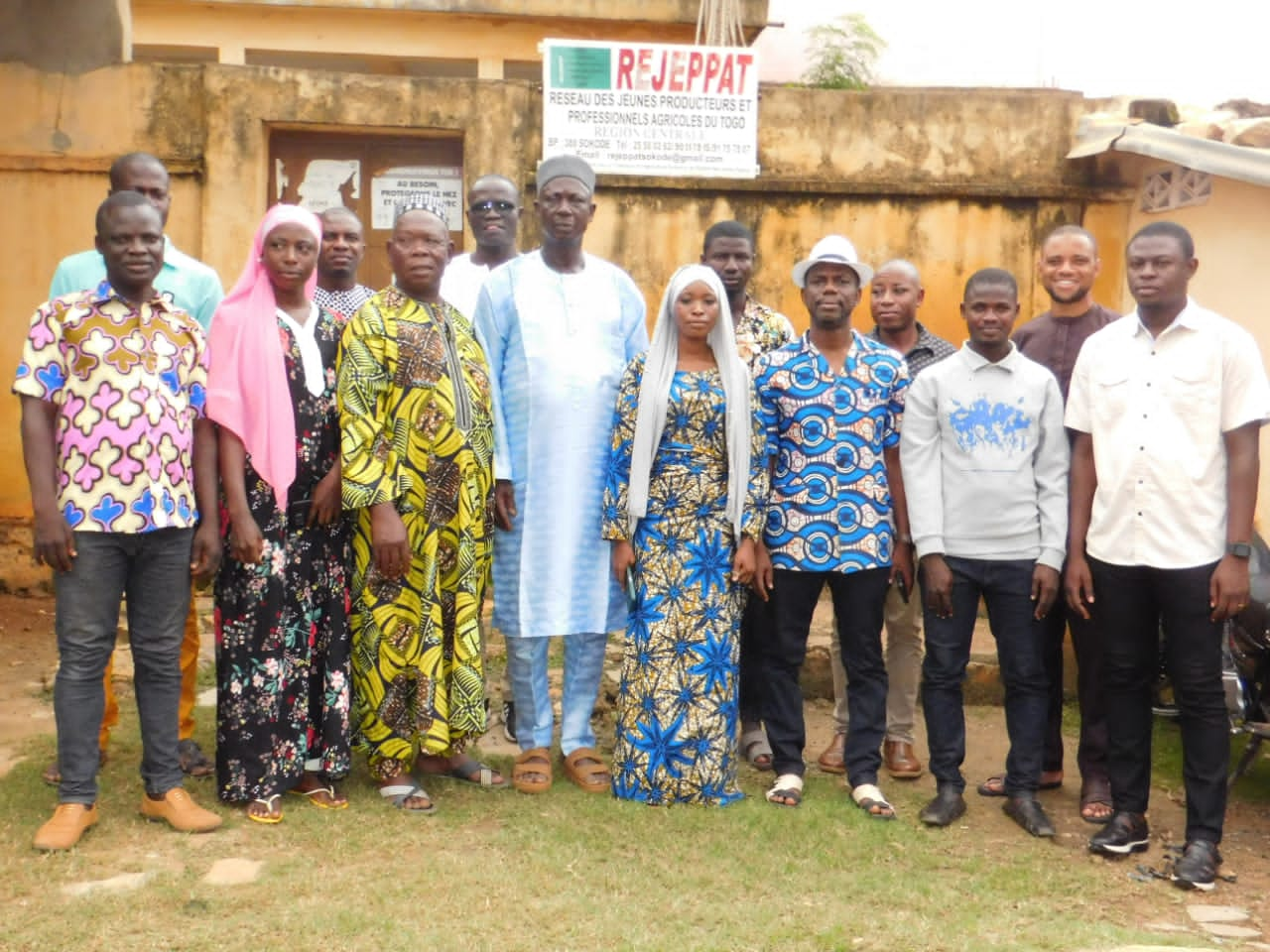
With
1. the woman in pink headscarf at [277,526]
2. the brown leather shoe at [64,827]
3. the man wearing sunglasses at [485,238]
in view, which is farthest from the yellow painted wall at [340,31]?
the brown leather shoe at [64,827]

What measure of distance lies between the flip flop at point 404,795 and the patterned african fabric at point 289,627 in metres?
0.17

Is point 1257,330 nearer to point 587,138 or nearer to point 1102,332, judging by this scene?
point 1102,332

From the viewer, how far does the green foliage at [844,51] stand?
12.5m

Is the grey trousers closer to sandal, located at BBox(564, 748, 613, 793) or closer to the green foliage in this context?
sandal, located at BBox(564, 748, 613, 793)

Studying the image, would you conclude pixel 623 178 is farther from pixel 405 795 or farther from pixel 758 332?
pixel 405 795

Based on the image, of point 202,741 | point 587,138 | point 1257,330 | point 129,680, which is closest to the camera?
point 202,741

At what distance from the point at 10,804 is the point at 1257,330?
630cm

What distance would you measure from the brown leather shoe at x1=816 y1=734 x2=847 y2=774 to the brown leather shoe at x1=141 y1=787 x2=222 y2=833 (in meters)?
2.20

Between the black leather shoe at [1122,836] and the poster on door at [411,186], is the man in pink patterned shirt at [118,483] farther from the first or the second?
the poster on door at [411,186]

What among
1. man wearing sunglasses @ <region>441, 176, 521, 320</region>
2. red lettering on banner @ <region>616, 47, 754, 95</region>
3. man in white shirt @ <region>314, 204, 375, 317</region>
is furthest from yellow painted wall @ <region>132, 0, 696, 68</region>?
man in white shirt @ <region>314, 204, 375, 317</region>

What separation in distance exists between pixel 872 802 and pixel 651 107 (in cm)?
454

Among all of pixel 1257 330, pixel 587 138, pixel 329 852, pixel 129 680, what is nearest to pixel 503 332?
pixel 329 852

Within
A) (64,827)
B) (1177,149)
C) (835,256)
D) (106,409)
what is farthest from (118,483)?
(1177,149)

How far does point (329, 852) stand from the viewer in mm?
3912
